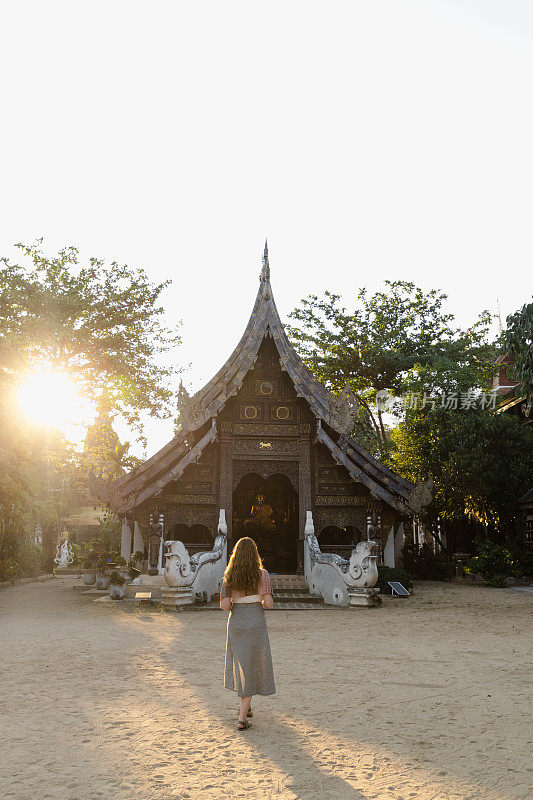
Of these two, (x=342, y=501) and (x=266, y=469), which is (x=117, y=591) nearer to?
(x=266, y=469)

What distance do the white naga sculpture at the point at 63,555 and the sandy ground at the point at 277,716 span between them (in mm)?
18791

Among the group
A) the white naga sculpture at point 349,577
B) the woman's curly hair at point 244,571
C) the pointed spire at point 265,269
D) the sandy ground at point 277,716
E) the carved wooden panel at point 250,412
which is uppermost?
the pointed spire at point 265,269

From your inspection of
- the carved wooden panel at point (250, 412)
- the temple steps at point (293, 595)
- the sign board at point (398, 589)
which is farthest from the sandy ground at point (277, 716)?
the carved wooden panel at point (250, 412)

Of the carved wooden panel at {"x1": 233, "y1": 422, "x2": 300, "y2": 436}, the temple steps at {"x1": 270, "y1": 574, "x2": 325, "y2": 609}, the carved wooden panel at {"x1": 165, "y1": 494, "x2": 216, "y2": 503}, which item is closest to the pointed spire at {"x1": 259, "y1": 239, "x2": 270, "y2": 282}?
the carved wooden panel at {"x1": 233, "y1": 422, "x2": 300, "y2": 436}

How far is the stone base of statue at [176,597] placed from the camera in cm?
1288

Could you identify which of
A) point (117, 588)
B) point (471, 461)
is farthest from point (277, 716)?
point (471, 461)

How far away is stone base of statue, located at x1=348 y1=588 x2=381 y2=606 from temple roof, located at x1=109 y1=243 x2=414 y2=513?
324cm

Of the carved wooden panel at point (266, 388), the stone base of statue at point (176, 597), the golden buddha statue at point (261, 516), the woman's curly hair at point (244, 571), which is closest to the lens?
the woman's curly hair at point (244, 571)

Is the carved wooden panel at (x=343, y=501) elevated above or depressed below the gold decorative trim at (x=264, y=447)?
below

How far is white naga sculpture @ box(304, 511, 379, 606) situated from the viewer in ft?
42.9

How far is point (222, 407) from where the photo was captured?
54.1 feet

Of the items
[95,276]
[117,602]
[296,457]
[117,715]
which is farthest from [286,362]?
[117,715]

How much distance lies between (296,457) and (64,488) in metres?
18.6

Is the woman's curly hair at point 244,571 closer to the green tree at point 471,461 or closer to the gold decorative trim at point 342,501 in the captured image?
the gold decorative trim at point 342,501
